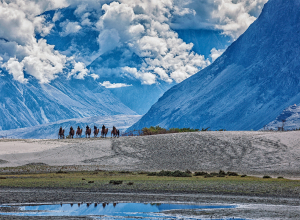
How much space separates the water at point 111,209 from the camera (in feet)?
73.6

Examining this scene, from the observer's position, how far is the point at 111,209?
24281 mm

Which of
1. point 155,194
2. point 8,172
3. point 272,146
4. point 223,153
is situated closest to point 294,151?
point 272,146

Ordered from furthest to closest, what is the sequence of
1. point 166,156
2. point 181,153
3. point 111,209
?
point 181,153 → point 166,156 → point 111,209

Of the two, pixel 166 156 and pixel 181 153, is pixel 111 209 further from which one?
pixel 181 153

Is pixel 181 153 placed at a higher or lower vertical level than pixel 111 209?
higher

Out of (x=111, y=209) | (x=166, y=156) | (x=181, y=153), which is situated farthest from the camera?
(x=181, y=153)

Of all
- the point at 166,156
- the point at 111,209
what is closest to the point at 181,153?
the point at 166,156

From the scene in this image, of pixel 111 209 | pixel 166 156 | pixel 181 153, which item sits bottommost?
pixel 111 209

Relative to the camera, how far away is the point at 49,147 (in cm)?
6406

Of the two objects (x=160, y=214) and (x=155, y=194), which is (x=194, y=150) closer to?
(x=155, y=194)

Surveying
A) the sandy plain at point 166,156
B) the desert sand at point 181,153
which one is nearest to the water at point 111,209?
the sandy plain at point 166,156

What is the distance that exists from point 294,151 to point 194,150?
1215 centimetres

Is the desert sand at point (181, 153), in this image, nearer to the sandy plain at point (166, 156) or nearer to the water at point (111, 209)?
the sandy plain at point (166, 156)

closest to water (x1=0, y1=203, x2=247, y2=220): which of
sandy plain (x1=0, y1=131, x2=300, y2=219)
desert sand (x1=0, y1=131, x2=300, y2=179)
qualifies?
sandy plain (x1=0, y1=131, x2=300, y2=219)
